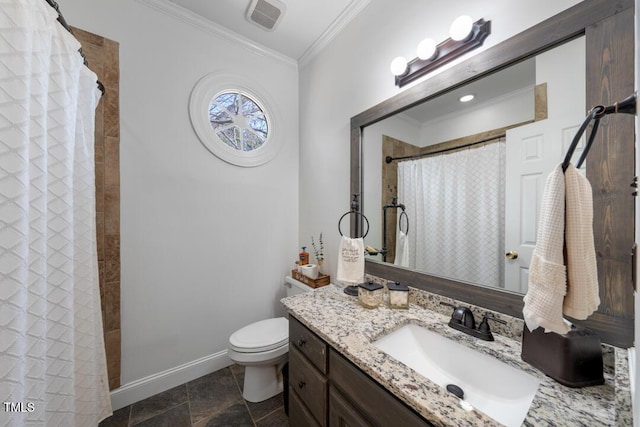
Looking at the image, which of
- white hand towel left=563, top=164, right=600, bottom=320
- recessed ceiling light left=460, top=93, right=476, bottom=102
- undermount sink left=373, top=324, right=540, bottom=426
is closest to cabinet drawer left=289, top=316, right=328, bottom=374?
undermount sink left=373, top=324, right=540, bottom=426

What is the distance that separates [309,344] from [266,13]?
2117 mm

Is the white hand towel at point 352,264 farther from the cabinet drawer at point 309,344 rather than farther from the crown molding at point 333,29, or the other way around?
the crown molding at point 333,29

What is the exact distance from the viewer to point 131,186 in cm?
154

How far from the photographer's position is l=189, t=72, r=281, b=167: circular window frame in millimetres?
1745

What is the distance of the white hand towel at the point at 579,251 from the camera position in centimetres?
55

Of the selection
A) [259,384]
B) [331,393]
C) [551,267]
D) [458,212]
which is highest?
[458,212]

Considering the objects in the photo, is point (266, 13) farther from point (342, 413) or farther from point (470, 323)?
point (342, 413)

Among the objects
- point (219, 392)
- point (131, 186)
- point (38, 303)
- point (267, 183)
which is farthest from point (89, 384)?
point (267, 183)

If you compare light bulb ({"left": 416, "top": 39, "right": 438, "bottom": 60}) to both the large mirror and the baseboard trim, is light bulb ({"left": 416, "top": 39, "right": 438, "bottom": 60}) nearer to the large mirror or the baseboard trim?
the large mirror

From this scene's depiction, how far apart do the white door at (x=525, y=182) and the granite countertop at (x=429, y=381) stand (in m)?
0.22

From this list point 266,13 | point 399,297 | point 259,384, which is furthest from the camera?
point 266,13

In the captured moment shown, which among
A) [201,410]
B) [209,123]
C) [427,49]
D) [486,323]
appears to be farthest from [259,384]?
[427,49]

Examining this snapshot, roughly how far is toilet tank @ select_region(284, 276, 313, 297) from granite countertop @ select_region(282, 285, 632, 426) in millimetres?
664

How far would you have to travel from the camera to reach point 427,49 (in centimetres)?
113
